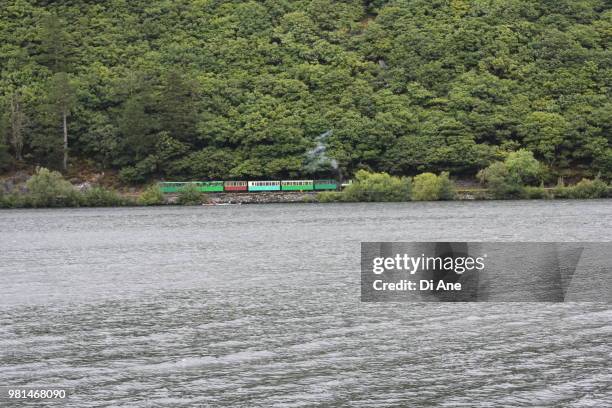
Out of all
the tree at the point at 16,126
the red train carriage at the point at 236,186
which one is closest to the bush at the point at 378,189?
the red train carriage at the point at 236,186

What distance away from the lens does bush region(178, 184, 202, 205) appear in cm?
12638

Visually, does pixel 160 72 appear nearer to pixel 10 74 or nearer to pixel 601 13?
pixel 10 74

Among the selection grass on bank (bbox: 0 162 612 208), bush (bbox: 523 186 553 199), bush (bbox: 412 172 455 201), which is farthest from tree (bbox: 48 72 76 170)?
bush (bbox: 523 186 553 199)

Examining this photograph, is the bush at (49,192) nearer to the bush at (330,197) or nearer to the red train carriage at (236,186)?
the red train carriage at (236,186)

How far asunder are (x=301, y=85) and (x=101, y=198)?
1719 inches

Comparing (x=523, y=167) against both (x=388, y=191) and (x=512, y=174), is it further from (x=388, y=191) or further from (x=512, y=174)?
(x=388, y=191)

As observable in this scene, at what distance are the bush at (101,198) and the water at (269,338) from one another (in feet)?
202

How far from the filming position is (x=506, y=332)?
107 ft

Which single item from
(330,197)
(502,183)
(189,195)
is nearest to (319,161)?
(330,197)

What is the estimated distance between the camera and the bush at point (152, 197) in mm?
125312

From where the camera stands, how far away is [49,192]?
121 m

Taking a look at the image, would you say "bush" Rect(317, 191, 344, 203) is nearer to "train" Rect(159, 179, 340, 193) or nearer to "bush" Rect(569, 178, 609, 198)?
"train" Rect(159, 179, 340, 193)

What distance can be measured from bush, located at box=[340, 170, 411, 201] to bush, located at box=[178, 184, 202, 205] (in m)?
20.4

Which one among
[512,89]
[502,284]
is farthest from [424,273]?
[512,89]
